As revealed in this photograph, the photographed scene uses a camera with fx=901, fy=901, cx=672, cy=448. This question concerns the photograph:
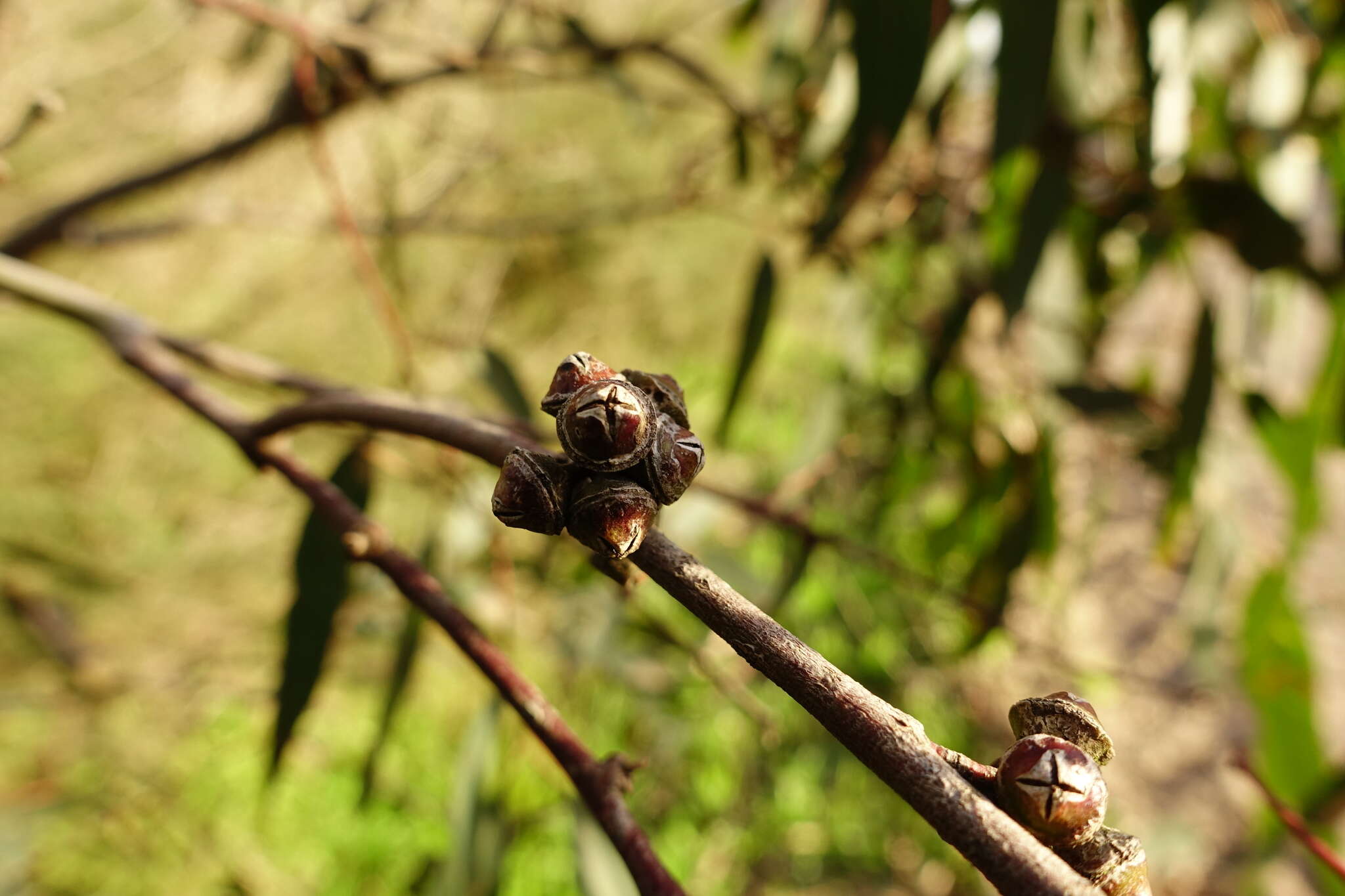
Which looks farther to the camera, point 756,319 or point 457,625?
point 756,319

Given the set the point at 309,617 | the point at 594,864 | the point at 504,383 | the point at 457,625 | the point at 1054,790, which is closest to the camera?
the point at 1054,790

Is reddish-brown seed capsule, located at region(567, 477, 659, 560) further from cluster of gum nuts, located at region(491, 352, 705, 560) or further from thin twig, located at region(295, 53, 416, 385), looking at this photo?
thin twig, located at region(295, 53, 416, 385)

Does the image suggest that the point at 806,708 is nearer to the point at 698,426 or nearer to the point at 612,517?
the point at 612,517

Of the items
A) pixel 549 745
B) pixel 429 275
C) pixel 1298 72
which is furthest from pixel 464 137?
pixel 549 745

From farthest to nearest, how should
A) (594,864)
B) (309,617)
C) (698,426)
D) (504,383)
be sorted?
(698,426), (504,383), (594,864), (309,617)

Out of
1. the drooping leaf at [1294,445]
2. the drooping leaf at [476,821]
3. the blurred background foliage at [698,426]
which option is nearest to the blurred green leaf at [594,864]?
the blurred background foliage at [698,426]

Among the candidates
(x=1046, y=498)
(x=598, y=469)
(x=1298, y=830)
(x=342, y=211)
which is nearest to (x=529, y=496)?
(x=598, y=469)

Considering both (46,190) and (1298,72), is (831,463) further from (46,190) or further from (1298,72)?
(46,190)

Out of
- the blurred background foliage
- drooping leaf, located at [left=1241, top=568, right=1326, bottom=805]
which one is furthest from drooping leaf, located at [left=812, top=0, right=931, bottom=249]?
drooping leaf, located at [left=1241, top=568, right=1326, bottom=805]
